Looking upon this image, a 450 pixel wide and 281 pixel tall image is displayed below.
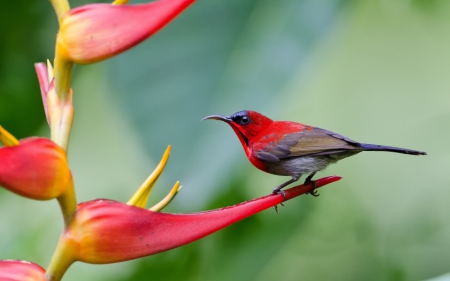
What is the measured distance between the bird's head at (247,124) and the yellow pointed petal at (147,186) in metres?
0.32

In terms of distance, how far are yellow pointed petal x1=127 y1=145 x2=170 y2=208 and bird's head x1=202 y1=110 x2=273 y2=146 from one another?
319 millimetres

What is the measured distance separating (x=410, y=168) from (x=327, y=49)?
0.27 meters

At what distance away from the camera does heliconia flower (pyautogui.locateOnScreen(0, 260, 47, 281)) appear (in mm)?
327

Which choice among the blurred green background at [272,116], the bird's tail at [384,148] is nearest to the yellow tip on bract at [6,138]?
the bird's tail at [384,148]

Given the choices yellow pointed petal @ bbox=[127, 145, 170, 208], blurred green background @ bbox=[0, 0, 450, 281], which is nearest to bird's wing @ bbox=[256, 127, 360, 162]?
blurred green background @ bbox=[0, 0, 450, 281]

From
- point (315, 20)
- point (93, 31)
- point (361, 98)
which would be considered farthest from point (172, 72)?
point (93, 31)

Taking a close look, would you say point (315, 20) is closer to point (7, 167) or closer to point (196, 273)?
point (196, 273)

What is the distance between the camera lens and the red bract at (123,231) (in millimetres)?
338

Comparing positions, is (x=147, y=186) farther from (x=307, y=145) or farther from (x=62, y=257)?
(x=307, y=145)

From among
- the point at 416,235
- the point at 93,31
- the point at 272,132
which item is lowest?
the point at 416,235

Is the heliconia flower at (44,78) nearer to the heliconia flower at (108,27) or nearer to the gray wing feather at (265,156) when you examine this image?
the heliconia flower at (108,27)

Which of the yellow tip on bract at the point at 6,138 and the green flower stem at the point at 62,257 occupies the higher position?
the yellow tip on bract at the point at 6,138

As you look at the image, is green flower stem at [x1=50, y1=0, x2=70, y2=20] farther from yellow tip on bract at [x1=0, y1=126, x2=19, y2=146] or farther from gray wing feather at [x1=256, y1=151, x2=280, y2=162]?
gray wing feather at [x1=256, y1=151, x2=280, y2=162]

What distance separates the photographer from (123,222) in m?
0.34
